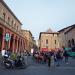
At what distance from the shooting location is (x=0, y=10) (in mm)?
42688

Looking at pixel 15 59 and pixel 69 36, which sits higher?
pixel 69 36

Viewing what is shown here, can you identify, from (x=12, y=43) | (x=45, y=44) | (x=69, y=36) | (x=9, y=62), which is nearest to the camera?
(x=9, y=62)

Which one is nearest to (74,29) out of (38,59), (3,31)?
(3,31)

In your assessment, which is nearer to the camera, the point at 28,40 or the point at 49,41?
the point at 49,41

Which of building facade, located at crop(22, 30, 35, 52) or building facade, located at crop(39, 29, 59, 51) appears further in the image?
building facade, located at crop(22, 30, 35, 52)

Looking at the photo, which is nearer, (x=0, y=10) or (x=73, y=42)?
(x=0, y=10)

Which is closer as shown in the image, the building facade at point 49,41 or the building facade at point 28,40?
the building facade at point 49,41

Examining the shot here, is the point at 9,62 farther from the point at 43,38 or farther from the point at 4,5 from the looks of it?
the point at 43,38

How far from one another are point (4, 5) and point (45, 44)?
52.4 metres

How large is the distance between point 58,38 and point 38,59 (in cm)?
7063

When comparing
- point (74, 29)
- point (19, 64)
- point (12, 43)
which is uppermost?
point (74, 29)

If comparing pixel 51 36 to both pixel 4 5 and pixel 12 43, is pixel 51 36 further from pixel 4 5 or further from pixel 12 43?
pixel 4 5

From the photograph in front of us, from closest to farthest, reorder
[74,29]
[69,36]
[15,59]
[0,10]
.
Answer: [15,59] → [0,10] → [74,29] → [69,36]

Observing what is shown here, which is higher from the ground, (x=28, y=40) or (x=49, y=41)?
(x=28, y=40)
